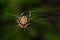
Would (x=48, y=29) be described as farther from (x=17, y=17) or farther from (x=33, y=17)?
(x=17, y=17)

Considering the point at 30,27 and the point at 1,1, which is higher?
the point at 1,1

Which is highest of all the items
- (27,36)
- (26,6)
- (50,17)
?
(26,6)

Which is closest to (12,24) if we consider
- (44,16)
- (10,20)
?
(10,20)

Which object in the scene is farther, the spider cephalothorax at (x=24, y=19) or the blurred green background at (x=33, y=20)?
the spider cephalothorax at (x=24, y=19)

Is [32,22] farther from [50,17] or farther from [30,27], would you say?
[50,17]

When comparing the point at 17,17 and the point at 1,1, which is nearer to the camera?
the point at 1,1
